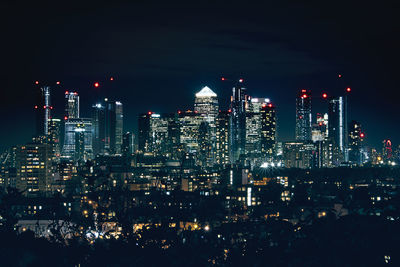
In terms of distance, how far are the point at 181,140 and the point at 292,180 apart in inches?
1238

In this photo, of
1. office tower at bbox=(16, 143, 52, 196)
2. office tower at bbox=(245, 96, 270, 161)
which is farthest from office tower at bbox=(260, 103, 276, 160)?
office tower at bbox=(16, 143, 52, 196)

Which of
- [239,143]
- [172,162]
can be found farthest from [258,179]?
[239,143]

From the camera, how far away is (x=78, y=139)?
68875mm

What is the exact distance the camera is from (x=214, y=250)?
10.2 metres

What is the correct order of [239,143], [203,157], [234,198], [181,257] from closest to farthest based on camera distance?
[181,257] → [234,198] → [203,157] → [239,143]

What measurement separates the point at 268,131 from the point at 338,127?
7.69 metres

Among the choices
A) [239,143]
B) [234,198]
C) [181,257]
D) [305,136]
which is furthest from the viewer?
[305,136]

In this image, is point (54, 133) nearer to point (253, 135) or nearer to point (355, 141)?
A: point (253, 135)

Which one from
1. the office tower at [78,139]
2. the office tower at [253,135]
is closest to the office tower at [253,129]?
the office tower at [253,135]

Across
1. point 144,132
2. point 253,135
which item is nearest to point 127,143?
point 144,132

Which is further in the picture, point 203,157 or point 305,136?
point 305,136

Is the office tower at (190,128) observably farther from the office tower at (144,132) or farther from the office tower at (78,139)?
the office tower at (78,139)

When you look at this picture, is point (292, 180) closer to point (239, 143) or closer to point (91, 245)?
point (91, 245)

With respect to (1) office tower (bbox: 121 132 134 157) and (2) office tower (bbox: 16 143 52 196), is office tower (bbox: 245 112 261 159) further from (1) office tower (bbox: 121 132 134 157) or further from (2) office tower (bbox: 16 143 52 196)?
(2) office tower (bbox: 16 143 52 196)
